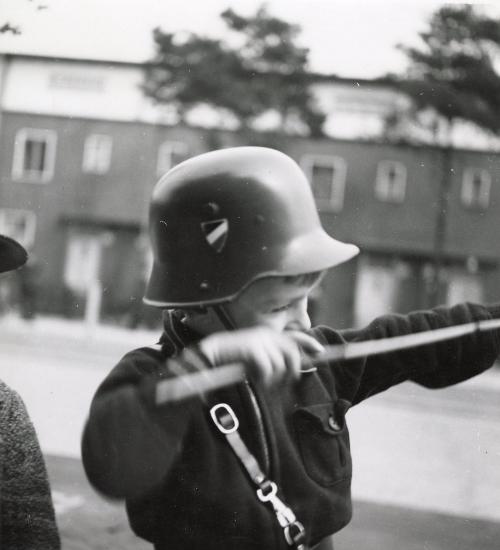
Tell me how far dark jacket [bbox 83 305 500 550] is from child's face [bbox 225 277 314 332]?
8cm

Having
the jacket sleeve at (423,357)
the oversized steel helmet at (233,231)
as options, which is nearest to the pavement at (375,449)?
the jacket sleeve at (423,357)

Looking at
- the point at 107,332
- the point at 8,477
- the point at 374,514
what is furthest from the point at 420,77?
the point at 8,477

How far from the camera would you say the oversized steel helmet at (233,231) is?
3.71ft

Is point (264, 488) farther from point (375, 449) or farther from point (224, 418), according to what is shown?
point (375, 449)

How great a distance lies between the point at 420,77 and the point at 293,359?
1.98ft

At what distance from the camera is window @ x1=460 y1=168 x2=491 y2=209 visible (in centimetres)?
130

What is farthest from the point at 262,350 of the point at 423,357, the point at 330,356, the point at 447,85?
A: the point at 447,85

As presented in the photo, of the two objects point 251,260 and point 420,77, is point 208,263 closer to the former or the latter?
point 251,260

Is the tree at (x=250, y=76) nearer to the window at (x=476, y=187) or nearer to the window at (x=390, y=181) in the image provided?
the window at (x=390, y=181)

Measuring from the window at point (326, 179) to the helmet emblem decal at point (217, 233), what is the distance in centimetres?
22

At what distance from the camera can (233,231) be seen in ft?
3.72

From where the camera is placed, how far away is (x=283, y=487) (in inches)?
44.1

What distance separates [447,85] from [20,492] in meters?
1.03

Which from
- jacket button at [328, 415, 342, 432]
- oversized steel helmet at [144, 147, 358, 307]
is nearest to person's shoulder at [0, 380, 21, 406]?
oversized steel helmet at [144, 147, 358, 307]
